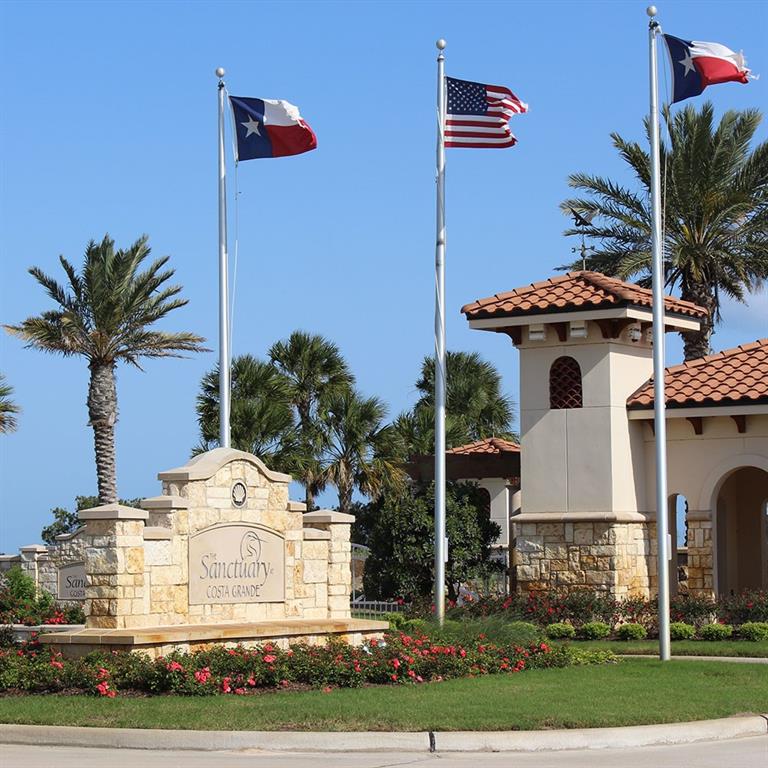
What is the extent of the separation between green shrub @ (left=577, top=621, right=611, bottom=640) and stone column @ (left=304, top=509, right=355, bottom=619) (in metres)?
5.74

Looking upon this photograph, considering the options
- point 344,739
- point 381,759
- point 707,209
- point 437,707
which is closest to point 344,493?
point 707,209

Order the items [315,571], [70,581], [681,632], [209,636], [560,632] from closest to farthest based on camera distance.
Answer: [209,636] < [315,571] < [681,632] < [560,632] < [70,581]

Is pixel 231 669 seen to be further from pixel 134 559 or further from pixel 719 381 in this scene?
pixel 719 381

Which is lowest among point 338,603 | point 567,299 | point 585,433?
point 338,603

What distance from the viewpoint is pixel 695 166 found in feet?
118

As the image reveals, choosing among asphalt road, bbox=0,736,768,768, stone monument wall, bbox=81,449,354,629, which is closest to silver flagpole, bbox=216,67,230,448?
stone monument wall, bbox=81,449,354,629

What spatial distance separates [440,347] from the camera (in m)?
24.8

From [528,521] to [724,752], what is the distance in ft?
48.0

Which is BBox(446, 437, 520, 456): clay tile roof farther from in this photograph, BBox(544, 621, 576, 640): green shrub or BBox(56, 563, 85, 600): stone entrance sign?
BBox(56, 563, 85, 600): stone entrance sign

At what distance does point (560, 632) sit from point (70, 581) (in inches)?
485

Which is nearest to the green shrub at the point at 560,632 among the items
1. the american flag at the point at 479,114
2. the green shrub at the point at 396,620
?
the green shrub at the point at 396,620

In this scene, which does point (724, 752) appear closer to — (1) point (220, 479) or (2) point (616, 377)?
(1) point (220, 479)

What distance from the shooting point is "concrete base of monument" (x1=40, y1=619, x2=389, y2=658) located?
55.7 ft

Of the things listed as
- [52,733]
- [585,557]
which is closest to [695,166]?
[585,557]
